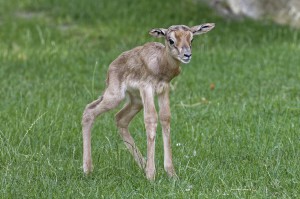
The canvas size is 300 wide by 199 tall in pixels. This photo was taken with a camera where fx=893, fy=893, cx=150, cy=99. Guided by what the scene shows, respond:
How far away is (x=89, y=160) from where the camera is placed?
6941 millimetres

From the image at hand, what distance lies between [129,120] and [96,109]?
326mm

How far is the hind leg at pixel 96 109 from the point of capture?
6875 millimetres

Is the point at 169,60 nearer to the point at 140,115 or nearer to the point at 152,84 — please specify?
the point at 152,84

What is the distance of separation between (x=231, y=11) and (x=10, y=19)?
363 cm

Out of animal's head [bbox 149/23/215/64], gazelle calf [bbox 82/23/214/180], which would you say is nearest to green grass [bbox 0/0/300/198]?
gazelle calf [bbox 82/23/214/180]

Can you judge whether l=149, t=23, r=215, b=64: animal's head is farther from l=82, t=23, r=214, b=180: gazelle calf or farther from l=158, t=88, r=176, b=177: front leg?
l=158, t=88, r=176, b=177: front leg

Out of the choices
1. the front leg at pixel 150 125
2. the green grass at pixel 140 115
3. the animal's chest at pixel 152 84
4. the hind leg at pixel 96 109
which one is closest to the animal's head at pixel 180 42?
the animal's chest at pixel 152 84

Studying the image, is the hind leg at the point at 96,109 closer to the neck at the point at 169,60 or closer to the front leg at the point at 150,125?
the front leg at the point at 150,125

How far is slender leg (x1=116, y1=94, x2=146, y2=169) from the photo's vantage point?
7020mm

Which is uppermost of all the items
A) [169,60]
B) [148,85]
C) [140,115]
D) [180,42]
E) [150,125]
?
[180,42]

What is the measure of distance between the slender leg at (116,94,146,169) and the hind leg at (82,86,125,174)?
20 centimetres

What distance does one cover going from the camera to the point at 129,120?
716 cm

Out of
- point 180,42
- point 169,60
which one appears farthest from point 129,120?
point 180,42

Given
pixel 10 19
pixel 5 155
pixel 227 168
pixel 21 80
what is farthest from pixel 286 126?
pixel 10 19
